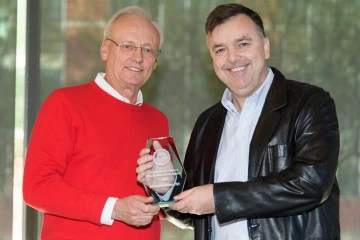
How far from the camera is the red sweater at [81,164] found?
8.69 feet

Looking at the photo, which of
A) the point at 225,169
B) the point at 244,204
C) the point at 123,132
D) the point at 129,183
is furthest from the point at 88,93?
the point at 244,204

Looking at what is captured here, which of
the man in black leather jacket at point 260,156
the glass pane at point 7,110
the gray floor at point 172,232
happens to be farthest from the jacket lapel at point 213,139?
the glass pane at point 7,110

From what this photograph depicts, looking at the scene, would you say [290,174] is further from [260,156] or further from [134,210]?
[134,210]

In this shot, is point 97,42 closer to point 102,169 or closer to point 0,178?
point 0,178

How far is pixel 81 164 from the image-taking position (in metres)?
2.79

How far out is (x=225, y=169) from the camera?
2.63m

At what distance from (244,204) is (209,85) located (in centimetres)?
222

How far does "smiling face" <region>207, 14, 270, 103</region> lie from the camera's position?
104 inches

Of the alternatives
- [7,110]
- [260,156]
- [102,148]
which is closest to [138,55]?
[102,148]

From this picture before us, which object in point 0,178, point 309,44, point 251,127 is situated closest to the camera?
point 251,127

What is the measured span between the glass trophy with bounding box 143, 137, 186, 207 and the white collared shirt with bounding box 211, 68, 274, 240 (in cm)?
24

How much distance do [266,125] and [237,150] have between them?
174 mm

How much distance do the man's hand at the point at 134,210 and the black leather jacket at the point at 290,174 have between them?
298 mm

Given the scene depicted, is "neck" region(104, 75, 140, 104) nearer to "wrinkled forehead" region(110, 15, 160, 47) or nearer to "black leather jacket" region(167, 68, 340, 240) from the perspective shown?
"wrinkled forehead" region(110, 15, 160, 47)
